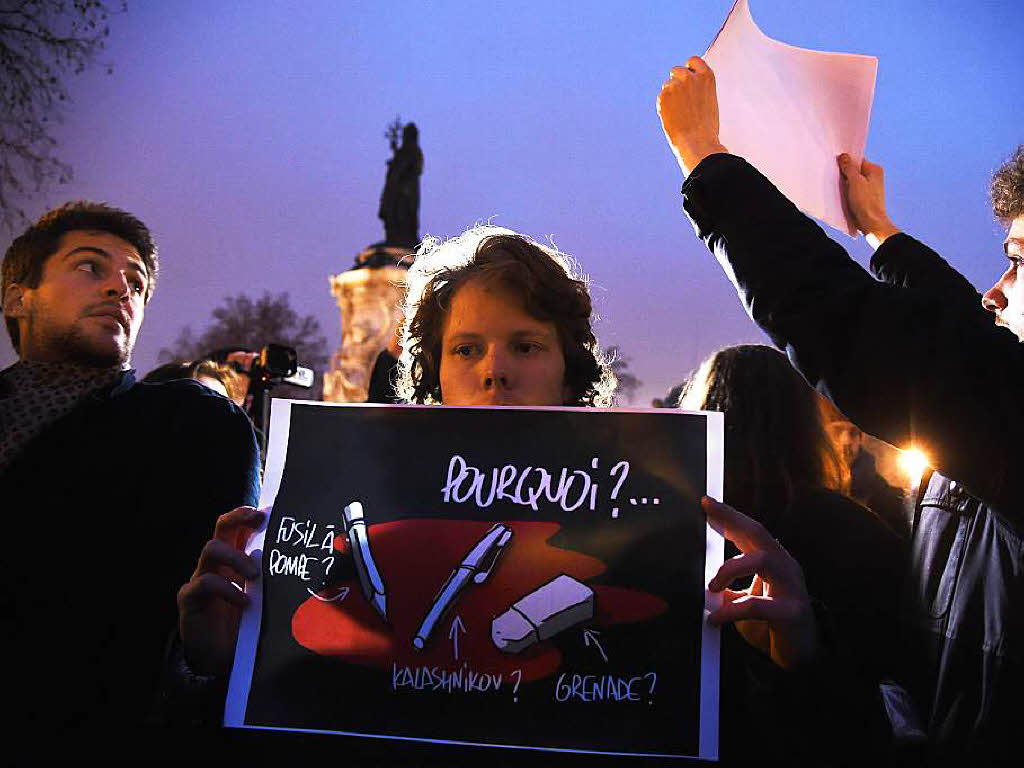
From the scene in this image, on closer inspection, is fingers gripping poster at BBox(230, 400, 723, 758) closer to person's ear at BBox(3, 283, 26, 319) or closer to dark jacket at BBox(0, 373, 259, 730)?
dark jacket at BBox(0, 373, 259, 730)

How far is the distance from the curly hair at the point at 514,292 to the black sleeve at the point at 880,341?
373 millimetres

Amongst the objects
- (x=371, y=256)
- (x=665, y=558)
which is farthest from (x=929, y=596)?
(x=371, y=256)

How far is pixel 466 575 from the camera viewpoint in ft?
3.46

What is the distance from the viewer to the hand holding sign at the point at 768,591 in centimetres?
100

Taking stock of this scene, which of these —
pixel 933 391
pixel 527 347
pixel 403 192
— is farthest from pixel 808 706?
pixel 403 192

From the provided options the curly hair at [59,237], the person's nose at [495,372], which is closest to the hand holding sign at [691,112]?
the person's nose at [495,372]

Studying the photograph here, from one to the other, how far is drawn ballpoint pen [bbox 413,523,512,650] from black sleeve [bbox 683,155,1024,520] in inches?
17.7

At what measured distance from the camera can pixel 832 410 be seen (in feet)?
7.84

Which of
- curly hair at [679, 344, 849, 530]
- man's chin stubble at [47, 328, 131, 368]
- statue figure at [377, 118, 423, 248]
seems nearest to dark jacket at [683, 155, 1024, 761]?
curly hair at [679, 344, 849, 530]

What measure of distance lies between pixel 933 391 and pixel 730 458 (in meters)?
0.94

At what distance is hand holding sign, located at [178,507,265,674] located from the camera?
3.60 ft

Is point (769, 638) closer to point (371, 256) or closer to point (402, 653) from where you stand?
point (402, 653)

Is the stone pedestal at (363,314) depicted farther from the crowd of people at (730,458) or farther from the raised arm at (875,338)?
the raised arm at (875,338)

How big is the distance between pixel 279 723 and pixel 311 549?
0.21 meters
